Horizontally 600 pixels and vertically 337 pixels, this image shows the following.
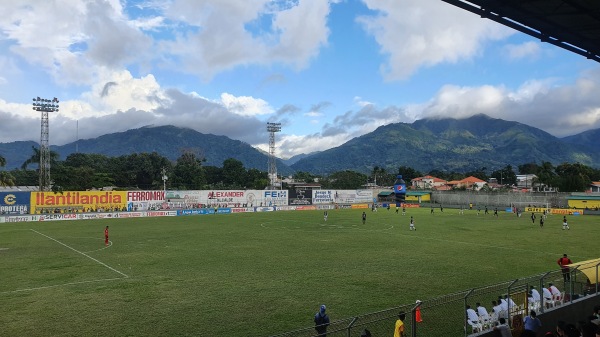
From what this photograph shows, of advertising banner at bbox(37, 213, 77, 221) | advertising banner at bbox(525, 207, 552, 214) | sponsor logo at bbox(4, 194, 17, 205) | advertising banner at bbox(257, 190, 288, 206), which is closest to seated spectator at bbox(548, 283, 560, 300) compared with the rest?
advertising banner at bbox(37, 213, 77, 221)

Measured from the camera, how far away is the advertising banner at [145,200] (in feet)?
226

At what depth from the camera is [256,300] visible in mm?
16156

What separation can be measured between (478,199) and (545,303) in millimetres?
80254

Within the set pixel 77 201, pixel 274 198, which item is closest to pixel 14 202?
pixel 77 201

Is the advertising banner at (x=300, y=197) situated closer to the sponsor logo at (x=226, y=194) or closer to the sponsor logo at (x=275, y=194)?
the sponsor logo at (x=275, y=194)

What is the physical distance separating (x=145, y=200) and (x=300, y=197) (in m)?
32.0

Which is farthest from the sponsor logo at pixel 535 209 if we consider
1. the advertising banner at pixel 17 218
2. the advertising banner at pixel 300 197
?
the advertising banner at pixel 17 218

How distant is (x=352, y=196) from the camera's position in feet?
320

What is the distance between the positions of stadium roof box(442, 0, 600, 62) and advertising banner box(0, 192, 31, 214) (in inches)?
2585

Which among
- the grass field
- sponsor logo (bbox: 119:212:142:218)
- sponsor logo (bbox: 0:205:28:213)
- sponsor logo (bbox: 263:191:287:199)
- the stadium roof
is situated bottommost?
the grass field

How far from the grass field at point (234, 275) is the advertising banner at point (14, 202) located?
82.6 feet

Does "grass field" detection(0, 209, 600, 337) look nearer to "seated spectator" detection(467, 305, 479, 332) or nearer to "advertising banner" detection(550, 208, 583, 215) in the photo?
"seated spectator" detection(467, 305, 479, 332)

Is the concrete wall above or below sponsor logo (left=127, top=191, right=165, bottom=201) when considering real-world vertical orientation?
below

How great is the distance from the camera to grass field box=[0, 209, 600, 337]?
13.9 meters
